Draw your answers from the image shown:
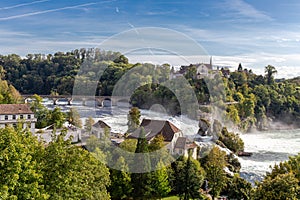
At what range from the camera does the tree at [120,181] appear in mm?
13039

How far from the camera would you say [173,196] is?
1496cm

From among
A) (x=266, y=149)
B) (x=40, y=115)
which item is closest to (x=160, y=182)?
(x=40, y=115)

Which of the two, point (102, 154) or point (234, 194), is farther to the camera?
point (234, 194)

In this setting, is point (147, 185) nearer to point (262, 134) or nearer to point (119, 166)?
point (119, 166)

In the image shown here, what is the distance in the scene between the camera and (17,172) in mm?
6418

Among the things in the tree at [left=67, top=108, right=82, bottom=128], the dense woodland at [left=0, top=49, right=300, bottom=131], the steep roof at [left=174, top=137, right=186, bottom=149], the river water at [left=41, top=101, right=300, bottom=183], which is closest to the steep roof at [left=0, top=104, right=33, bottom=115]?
the tree at [left=67, top=108, right=82, bottom=128]

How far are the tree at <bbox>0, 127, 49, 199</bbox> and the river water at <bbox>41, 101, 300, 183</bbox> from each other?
14.8 meters

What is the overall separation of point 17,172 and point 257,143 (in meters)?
27.5

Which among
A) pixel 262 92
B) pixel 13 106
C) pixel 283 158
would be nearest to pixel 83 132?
pixel 13 106

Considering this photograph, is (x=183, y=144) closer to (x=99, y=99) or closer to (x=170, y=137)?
(x=170, y=137)

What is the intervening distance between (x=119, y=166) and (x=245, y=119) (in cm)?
2912

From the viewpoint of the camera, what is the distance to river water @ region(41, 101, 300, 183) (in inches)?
852

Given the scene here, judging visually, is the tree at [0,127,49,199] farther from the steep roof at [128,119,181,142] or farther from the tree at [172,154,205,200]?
the steep roof at [128,119,181,142]

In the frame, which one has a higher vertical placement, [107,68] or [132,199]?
[107,68]
